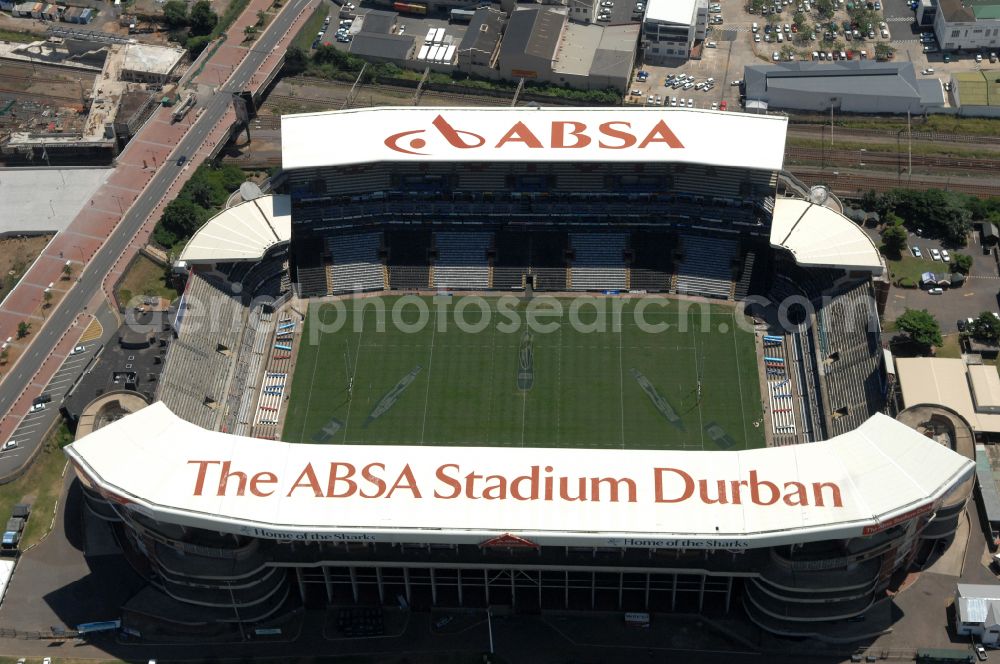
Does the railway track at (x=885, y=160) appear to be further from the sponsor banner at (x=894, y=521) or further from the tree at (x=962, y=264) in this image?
the sponsor banner at (x=894, y=521)

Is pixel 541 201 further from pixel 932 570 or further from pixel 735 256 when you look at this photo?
pixel 932 570

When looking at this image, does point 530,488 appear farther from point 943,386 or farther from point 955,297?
point 955,297

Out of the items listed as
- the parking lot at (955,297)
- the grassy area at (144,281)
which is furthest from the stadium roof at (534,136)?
the grassy area at (144,281)

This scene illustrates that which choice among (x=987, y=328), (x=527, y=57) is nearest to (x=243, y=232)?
(x=527, y=57)

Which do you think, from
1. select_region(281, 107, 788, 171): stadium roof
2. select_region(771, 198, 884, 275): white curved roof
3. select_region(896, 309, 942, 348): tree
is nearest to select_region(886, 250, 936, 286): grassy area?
select_region(896, 309, 942, 348): tree

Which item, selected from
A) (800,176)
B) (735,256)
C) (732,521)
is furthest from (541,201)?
(732,521)

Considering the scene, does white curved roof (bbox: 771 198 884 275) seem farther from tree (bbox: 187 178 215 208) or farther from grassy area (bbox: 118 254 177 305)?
grassy area (bbox: 118 254 177 305)
